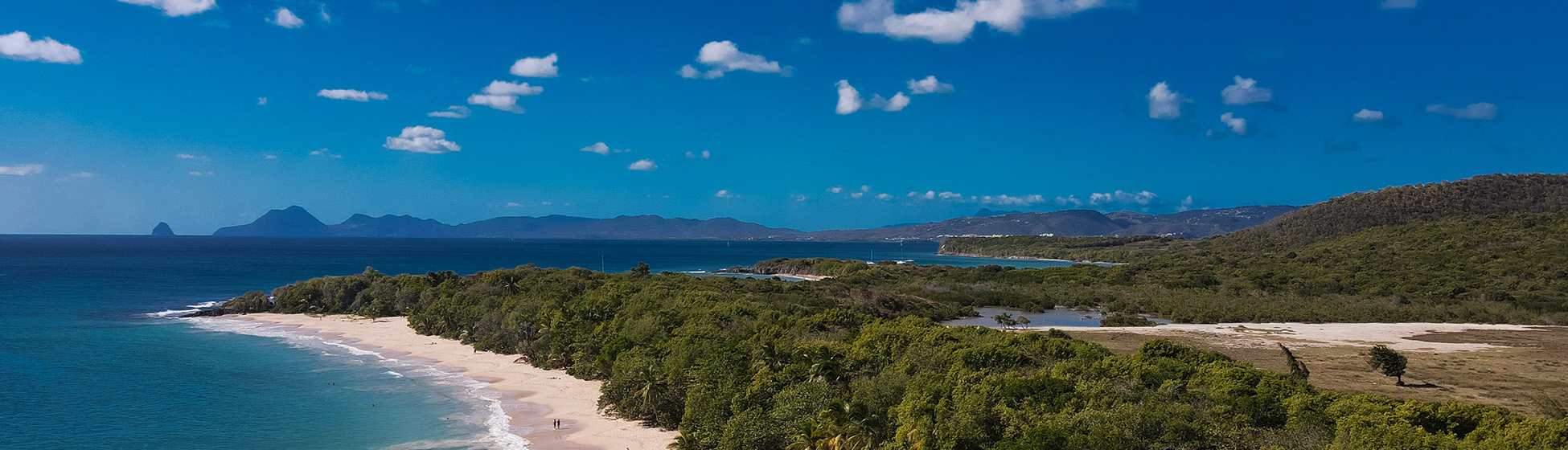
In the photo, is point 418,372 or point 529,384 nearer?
point 529,384

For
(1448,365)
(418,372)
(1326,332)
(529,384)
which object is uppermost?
(1448,365)

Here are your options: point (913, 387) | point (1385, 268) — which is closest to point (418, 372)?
point (913, 387)

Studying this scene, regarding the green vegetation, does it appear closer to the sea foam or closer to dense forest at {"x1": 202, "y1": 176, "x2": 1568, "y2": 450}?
dense forest at {"x1": 202, "y1": 176, "x2": 1568, "y2": 450}

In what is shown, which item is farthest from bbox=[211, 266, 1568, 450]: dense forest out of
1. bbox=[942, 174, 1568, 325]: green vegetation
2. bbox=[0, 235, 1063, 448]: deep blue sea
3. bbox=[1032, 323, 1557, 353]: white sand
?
bbox=[942, 174, 1568, 325]: green vegetation

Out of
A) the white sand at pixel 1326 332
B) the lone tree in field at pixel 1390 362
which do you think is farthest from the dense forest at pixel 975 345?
the white sand at pixel 1326 332

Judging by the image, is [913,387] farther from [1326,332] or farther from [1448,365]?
[1326,332]

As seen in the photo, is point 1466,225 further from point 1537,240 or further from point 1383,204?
point 1383,204
